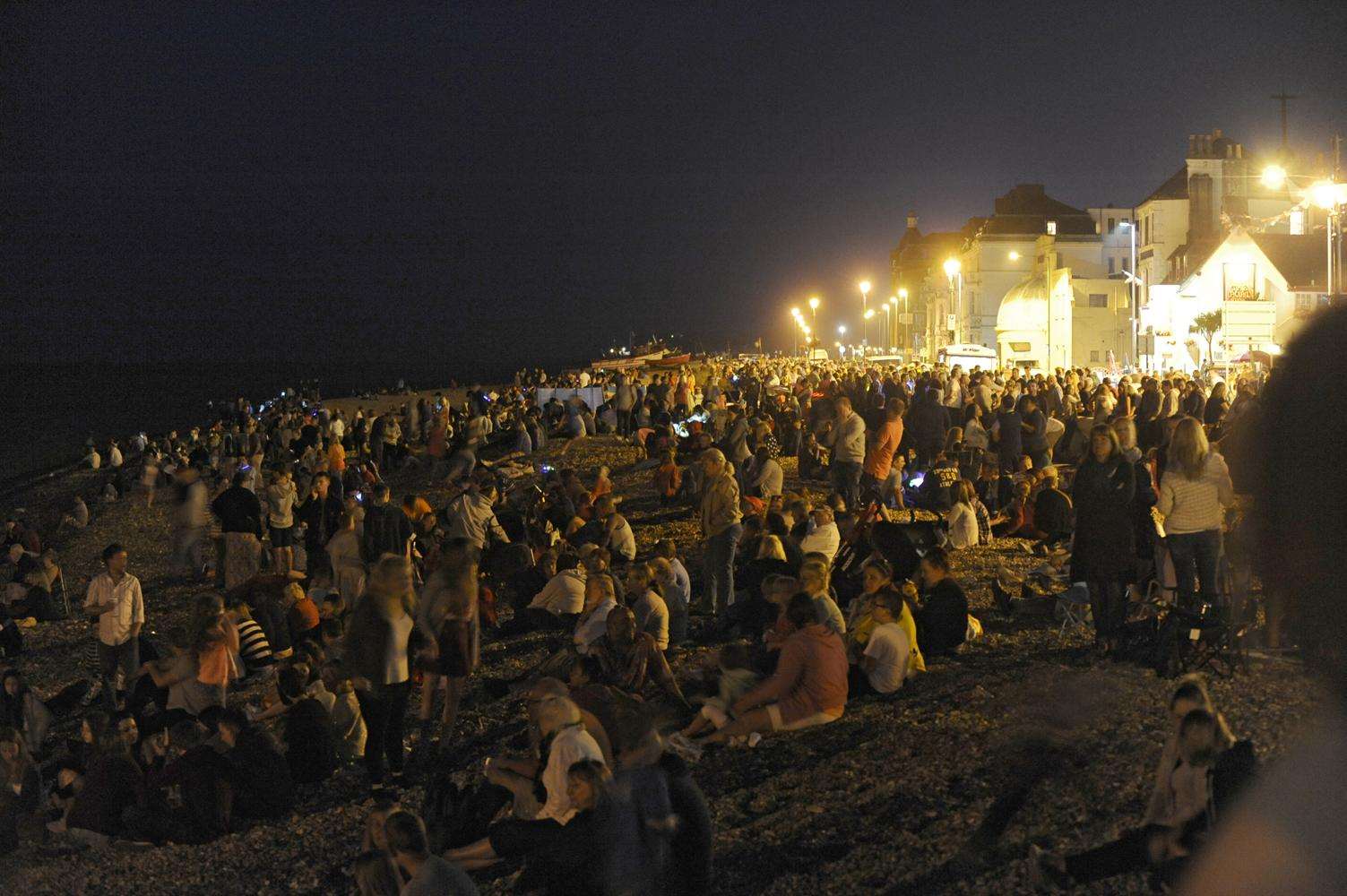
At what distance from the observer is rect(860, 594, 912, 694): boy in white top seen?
8461 mm

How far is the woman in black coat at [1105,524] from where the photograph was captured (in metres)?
8.41

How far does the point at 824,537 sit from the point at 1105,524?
127 inches

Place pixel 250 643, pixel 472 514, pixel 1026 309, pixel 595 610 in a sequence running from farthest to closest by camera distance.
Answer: pixel 1026 309 < pixel 472 514 < pixel 250 643 < pixel 595 610

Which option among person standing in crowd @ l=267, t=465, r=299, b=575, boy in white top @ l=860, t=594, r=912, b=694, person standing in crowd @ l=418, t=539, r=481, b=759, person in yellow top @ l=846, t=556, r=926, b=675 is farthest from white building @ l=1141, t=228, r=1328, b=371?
person standing in crowd @ l=418, t=539, r=481, b=759

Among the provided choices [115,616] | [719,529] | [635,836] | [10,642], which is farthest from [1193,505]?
[10,642]

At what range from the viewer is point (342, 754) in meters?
8.87

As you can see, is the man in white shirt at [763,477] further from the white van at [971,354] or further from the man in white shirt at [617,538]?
the white van at [971,354]

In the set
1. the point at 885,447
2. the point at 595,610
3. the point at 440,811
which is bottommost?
the point at 440,811

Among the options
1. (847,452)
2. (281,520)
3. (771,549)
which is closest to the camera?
(771,549)

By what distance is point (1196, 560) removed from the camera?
8445 mm

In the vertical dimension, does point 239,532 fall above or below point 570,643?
above

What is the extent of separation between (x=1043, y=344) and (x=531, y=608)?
1876 inches

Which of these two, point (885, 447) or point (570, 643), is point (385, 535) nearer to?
point (570, 643)

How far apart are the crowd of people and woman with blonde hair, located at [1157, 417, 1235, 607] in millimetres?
21
